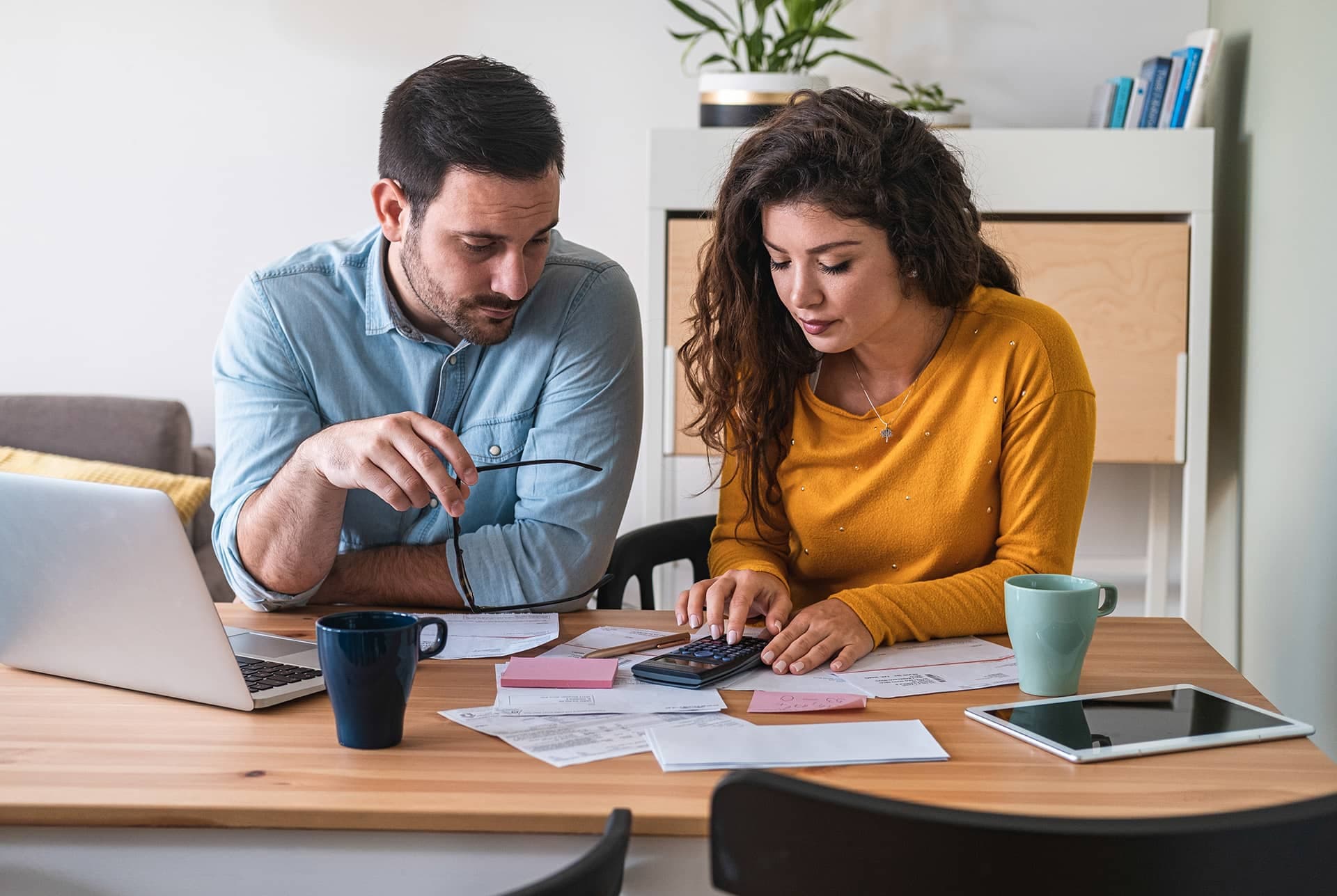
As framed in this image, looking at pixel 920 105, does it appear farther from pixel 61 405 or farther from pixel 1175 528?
pixel 61 405

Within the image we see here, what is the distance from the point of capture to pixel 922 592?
4.19 ft

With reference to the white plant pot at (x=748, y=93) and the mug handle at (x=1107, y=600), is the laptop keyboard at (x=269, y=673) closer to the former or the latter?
the mug handle at (x=1107, y=600)

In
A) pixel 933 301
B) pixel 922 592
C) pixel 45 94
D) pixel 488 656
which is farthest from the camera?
pixel 45 94

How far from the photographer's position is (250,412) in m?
1.51

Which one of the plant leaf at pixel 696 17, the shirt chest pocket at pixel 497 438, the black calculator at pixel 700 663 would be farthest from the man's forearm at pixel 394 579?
the plant leaf at pixel 696 17

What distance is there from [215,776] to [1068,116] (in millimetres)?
2510

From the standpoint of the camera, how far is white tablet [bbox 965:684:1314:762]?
35.8 inches

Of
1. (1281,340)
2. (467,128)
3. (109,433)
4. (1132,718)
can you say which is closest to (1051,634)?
(1132,718)

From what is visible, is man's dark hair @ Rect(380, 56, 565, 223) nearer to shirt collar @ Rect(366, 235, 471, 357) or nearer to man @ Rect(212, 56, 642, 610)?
man @ Rect(212, 56, 642, 610)

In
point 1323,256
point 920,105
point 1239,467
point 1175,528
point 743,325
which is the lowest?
point 1175,528

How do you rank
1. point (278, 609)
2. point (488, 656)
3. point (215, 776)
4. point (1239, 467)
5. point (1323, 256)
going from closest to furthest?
point (215, 776), point (488, 656), point (278, 609), point (1323, 256), point (1239, 467)

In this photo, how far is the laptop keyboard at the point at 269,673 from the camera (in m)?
1.05

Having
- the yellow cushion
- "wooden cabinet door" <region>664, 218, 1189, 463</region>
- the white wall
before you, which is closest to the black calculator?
the white wall

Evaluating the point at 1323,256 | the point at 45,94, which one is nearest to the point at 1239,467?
the point at 1323,256
